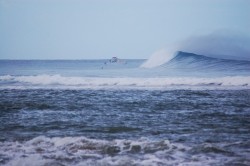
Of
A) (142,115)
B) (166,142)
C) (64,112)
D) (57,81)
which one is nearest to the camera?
(166,142)

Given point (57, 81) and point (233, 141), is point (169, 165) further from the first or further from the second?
point (57, 81)

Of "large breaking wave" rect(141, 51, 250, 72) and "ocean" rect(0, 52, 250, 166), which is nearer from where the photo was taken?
"ocean" rect(0, 52, 250, 166)

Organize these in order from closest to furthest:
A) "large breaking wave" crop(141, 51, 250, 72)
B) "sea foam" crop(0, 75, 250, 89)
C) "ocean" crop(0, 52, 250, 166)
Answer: "ocean" crop(0, 52, 250, 166) → "sea foam" crop(0, 75, 250, 89) → "large breaking wave" crop(141, 51, 250, 72)

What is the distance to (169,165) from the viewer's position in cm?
410

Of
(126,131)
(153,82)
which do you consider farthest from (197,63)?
(126,131)

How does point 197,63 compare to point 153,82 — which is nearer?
point 153,82

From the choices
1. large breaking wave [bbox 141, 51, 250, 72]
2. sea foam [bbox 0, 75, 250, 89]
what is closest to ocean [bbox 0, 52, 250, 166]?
sea foam [bbox 0, 75, 250, 89]

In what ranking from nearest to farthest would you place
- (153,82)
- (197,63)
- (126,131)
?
(126,131) < (153,82) < (197,63)

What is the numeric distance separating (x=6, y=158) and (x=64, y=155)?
0.81 m

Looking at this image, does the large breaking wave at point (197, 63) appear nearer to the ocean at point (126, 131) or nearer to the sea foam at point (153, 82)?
the sea foam at point (153, 82)

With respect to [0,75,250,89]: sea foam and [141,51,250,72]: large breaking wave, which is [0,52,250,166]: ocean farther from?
[141,51,250,72]: large breaking wave

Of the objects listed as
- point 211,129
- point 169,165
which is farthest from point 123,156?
point 211,129

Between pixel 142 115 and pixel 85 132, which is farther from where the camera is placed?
pixel 142 115

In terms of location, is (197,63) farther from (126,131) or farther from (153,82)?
(126,131)
